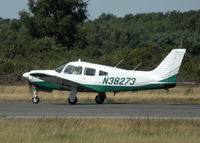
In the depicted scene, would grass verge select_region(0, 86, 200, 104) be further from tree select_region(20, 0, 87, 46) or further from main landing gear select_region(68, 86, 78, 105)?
tree select_region(20, 0, 87, 46)

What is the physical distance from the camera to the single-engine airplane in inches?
1260

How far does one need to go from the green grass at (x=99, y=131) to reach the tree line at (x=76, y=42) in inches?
1182

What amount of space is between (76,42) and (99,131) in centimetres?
6288

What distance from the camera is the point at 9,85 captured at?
47.1m

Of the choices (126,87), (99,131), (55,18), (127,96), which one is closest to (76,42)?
(55,18)

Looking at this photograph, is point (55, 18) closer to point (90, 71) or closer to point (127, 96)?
point (127, 96)

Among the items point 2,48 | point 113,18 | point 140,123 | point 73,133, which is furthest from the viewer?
point 113,18

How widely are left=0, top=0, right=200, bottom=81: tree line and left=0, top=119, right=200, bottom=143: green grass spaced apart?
98.5 feet

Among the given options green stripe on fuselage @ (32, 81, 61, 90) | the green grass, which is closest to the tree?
green stripe on fuselage @ (32, 81, 61, 90)

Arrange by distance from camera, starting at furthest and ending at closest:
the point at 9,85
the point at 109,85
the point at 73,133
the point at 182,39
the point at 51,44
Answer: the point at 182,39, the point at 51,44, the point at 9,85, the point at 109,85, the point at 73,133

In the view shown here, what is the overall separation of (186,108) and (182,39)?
4863 cm

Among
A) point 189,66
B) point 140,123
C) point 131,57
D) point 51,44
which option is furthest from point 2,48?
point 140,123

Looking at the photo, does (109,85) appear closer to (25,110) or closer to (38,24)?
(25,110)

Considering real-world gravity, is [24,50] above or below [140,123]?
above
